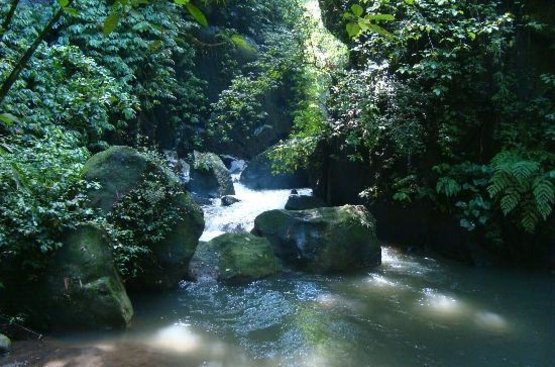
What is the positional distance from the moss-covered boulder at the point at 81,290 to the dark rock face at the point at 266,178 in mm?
7950

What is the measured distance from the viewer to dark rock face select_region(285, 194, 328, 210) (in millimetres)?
9859

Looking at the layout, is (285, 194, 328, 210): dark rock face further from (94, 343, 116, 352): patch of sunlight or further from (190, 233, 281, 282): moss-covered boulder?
(94, 343, 116, 352): patch of sunlight

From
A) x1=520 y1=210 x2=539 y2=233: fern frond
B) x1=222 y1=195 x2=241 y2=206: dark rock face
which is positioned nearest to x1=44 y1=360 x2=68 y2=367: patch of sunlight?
x1=520 y1=210 x2=539 y2=233: fern frond

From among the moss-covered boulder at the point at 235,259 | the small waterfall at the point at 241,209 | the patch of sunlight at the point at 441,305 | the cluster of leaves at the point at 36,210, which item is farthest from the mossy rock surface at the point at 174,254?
the patch of sunlight at the point at 441,305

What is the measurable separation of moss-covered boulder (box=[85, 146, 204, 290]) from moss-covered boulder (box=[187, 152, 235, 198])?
5272 millimetres

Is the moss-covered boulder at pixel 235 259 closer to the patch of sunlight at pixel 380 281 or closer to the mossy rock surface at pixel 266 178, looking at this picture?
the patch of sunlight at pixel 380 281

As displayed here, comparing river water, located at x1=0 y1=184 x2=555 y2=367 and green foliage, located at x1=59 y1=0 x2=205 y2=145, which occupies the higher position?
green foliage, located at x1=59 y1=0 x2=205 y2=145

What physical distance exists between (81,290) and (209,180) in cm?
710

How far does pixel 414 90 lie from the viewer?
25.9 feet

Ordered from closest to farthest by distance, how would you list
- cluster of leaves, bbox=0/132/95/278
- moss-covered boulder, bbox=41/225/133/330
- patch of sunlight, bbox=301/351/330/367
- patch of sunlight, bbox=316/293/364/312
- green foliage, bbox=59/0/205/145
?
patch of sunlight, bbox=301/351/330/367 → cluster of leaves, bbox=0/132/95/278 → moss-covered boulder, bbox=41/225/133/330 → patch of sunlight, bbox=316/293/364/312 → green foliage, bbox=59/0/205/145

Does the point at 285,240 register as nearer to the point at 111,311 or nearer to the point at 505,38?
the point at 111,311

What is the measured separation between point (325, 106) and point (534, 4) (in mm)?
4058

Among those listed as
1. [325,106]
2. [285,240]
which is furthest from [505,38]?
[285,240]

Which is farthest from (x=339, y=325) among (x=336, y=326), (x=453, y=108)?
(x=453, y=108)
